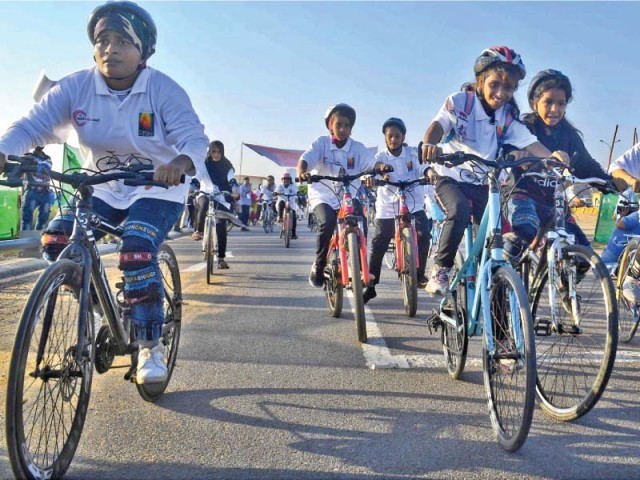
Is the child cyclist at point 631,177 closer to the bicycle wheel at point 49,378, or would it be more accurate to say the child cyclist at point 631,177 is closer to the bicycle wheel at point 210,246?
the bicycle wheel at point 49,378

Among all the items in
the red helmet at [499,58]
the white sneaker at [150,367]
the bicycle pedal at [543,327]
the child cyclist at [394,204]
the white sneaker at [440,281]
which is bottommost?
the white sneaker at [150,367]

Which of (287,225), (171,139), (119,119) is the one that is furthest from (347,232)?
(287,225)

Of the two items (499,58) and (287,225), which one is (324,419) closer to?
(499,58)

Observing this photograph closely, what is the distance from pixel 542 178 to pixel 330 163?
9.40 feet

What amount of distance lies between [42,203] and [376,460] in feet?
37.5

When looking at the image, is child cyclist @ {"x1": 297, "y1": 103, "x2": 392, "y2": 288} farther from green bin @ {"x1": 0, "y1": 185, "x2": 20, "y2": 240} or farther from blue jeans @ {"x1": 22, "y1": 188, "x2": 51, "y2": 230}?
blue jeans @ {"x1": 22, "y1": 188, "x2": 51, "y2": 230}

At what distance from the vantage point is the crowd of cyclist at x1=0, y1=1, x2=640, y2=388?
2.90 m

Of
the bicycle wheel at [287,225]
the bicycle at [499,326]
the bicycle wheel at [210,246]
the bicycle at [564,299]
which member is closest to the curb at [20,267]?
the bicycle wheel at [210,246]

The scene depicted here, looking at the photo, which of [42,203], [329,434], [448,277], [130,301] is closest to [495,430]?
[329,434]

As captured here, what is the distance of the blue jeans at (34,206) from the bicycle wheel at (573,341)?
1082cm

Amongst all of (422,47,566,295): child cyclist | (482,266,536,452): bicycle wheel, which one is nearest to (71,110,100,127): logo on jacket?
(422,47,566,295): child cyclist

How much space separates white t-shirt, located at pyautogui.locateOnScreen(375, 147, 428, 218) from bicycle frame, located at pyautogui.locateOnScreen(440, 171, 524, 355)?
2541 mm

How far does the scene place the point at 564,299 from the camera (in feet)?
10.2

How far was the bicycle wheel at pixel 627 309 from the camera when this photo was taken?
4750 mm
